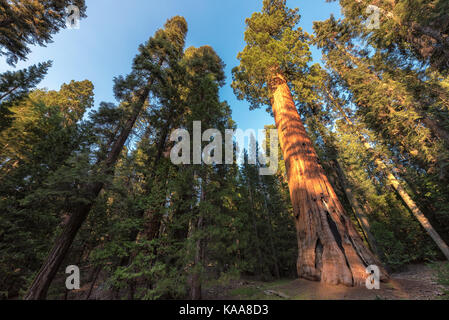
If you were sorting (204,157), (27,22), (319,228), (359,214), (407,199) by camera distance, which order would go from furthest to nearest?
(359,214), (407,199), (27,22), (204,157), (319,228)

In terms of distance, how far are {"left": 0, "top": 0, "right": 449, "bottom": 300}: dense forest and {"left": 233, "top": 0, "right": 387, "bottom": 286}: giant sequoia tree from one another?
4cm

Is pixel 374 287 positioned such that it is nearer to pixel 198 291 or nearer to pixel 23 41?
pixel 198 291

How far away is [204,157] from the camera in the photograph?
6297 millimetres

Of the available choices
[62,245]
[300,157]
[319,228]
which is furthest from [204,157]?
[62,245]

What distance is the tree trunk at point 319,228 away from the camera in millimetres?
2996

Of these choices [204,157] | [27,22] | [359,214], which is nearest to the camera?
[204,157]

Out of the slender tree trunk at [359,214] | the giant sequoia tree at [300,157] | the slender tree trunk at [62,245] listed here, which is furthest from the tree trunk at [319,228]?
the slender tree trunk at [359,214]

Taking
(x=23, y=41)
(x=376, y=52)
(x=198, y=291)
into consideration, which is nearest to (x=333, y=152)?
(x=376, y=52)

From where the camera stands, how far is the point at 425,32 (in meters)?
7.08

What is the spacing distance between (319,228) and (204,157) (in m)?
4.46

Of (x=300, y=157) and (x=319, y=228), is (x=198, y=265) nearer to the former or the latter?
(x=319, y=228)

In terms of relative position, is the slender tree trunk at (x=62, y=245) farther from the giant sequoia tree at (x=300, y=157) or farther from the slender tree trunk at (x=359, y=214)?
the slender tree trunk at (x=359, y=214)
